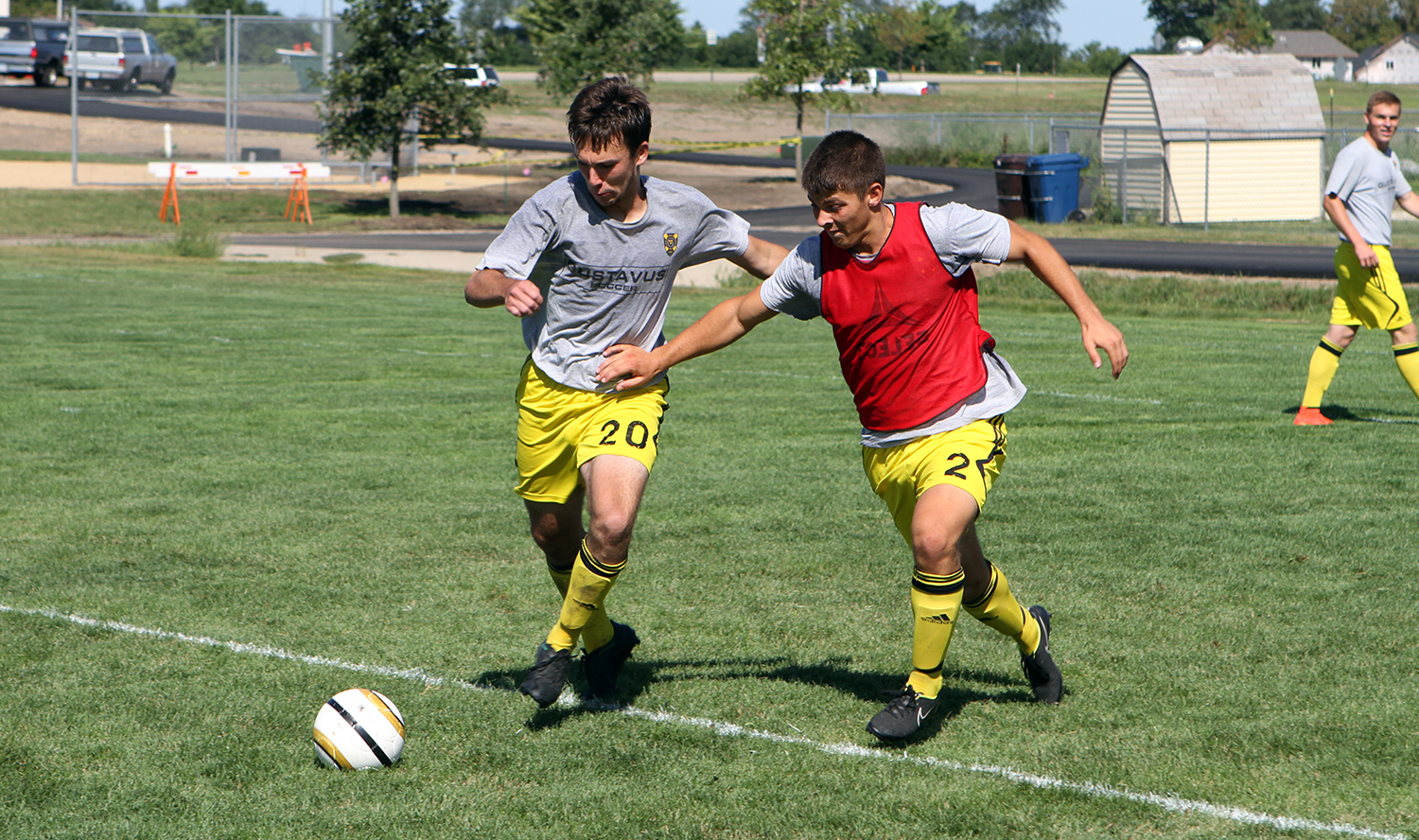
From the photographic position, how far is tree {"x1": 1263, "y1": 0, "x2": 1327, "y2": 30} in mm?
161750

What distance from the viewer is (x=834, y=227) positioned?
15.6ft

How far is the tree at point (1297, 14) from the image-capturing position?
16175 cm

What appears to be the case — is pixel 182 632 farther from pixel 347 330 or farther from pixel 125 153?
pixel 125 153

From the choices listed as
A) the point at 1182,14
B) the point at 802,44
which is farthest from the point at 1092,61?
the point at 802,44

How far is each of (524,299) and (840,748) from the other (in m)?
1.85

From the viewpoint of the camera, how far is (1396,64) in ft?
446

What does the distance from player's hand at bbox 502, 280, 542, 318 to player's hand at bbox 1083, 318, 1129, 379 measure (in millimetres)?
1810

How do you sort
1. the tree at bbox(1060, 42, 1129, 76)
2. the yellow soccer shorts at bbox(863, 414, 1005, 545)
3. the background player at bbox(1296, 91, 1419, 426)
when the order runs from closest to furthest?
1. the yellow soccer shorts at bbox(863, 414, 1005, 545)
2. the background player at bbox(1296, 91, 1419, 426)
3. the tree at bbox(1060, 42, 1129, 76)

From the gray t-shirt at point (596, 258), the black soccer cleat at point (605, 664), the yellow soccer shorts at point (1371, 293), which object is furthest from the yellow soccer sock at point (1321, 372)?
the black soccer cleat at point (605, 664)

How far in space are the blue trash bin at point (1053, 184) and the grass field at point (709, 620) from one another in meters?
21.5

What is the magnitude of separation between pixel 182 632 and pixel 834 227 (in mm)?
3351

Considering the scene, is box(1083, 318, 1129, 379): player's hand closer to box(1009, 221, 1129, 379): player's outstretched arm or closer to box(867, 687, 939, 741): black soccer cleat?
box(1009, 221, 1129, 379): player's outstretched arm

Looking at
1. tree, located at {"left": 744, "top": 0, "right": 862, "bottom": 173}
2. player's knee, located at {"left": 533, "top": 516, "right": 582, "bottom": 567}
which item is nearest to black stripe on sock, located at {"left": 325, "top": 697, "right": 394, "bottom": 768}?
player's knee, located at {"left": 533, "top": 516, "right": 582, "bottom": 567}

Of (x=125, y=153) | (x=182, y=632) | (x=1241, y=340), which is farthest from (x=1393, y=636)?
(x=125, y=153)
